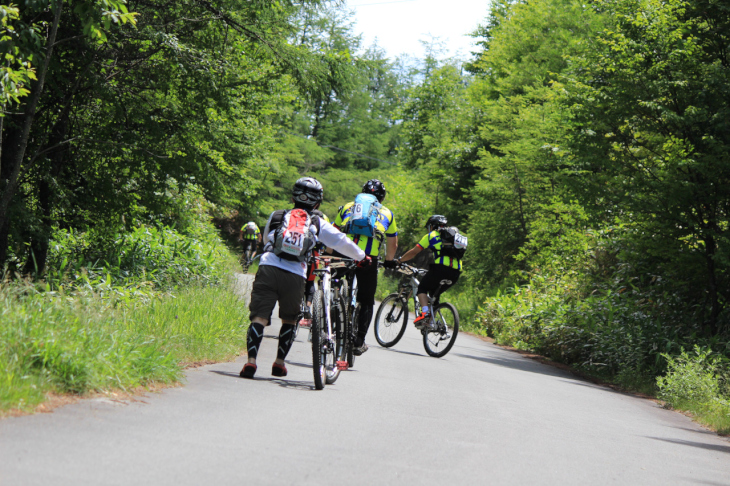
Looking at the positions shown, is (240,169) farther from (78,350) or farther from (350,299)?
(78,350)

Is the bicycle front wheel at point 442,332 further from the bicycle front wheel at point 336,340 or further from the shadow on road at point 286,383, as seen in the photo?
the shadow on road at point 286,383

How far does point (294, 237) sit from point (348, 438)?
2.22 metres

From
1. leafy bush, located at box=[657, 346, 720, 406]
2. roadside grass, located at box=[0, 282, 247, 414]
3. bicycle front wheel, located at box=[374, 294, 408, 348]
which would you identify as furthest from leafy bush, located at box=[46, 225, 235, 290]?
leafy bush, located at box=[657, 346, 720, 406]

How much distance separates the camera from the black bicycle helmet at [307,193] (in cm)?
748

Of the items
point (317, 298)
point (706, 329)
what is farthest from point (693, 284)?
point (317, 298)

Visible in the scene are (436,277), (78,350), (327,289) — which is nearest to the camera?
(78,350)

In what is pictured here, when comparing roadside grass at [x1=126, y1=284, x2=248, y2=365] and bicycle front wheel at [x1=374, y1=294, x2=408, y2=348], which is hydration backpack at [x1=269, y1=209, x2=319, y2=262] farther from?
bicycle front wheel at [x1=374, y1=294, x2=408, y2=348]

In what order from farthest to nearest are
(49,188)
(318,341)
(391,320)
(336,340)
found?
1. (391,320)
2. (49,188)
3. (336,340)
4. (318,341)

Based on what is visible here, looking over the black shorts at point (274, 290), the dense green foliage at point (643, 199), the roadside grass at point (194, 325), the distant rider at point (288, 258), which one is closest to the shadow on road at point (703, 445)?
the dense green foliage at point (643, 199)

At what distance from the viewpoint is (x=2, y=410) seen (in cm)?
469

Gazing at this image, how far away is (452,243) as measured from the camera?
12.7 meters

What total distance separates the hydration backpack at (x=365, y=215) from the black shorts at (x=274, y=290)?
252 centimetres

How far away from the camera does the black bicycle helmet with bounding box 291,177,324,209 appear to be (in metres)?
7.48

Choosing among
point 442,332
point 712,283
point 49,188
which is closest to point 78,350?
point 49,188
